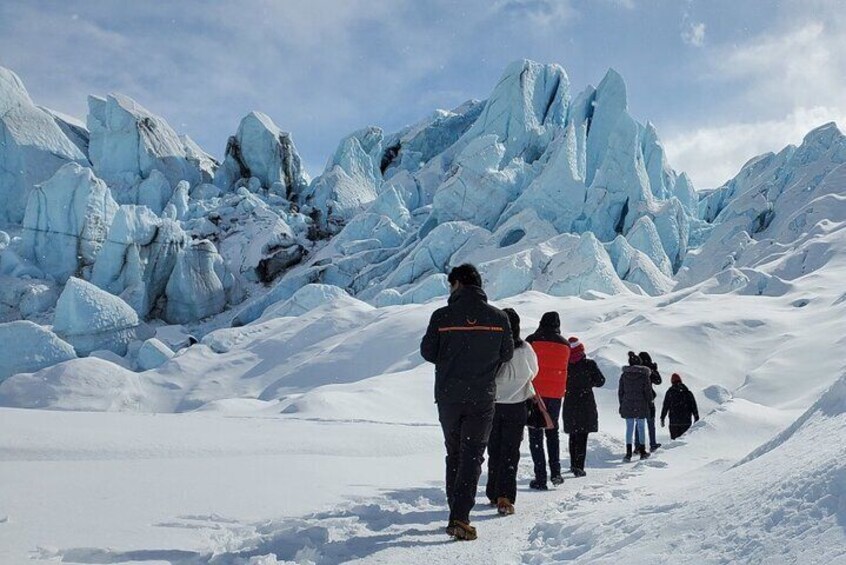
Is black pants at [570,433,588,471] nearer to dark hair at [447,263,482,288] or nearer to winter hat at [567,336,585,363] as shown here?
winter hat at [567,336,585,363]

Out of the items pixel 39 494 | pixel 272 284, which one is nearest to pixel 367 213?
pixel 272 284

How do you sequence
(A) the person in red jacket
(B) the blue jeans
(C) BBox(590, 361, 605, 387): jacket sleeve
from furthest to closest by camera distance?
(B) the blue jeans → (C) BBox(590, 361, 605, 387): jacket sleeve → (A) the person in red jacket

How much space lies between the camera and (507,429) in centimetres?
436

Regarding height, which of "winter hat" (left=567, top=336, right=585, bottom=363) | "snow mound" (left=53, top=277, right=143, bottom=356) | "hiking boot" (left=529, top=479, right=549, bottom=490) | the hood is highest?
"snow mound" (left=53, top=277, right=143, bottom=356)

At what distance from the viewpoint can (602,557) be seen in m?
2.56

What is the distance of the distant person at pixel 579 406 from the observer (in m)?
6.39

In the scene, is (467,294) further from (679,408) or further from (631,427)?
(679,408)

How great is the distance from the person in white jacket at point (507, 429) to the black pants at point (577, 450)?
6.99 ft

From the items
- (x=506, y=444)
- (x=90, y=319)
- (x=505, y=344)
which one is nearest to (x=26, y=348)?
(x=90, y=319)

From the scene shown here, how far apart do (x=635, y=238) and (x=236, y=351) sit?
27.3m

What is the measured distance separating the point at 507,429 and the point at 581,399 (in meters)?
2.42

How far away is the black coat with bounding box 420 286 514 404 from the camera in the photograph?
371 cm

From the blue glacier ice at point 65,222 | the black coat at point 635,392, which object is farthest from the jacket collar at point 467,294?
the blue glacier ice at point 65,222

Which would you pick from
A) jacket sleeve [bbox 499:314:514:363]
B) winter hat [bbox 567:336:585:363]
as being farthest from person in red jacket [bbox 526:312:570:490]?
jacket sleeve [bbox 499:314:514:363]
